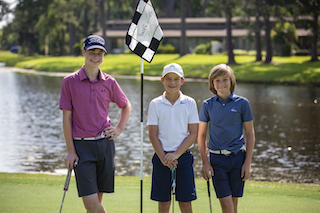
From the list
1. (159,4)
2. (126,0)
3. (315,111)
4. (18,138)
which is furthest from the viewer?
(159,4)

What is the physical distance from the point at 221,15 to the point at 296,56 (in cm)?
3370

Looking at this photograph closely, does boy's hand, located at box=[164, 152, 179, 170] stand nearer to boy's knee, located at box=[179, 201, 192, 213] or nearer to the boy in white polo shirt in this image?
the boy in white polo shirt

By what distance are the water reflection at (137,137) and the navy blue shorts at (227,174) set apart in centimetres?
549

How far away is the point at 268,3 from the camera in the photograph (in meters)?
38.0

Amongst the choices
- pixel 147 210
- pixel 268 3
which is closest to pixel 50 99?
pixel 147 210

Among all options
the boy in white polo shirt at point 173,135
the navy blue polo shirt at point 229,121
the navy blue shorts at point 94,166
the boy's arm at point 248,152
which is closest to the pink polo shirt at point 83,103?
the navy blue shorts at point 94,166

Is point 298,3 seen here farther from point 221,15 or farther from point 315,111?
point 221,15

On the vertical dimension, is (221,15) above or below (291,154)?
above

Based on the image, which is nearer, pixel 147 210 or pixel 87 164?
pixel 87 164

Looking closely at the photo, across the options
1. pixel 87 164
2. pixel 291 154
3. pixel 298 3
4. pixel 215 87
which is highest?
pixel 298 3

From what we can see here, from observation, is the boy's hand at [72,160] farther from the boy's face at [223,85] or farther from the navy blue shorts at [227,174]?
the boy's face at [223,85]

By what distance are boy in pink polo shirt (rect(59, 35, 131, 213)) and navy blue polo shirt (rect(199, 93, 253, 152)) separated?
2.96ft

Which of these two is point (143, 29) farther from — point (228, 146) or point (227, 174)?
point (227, 174)

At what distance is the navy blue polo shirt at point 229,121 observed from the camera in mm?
4227
